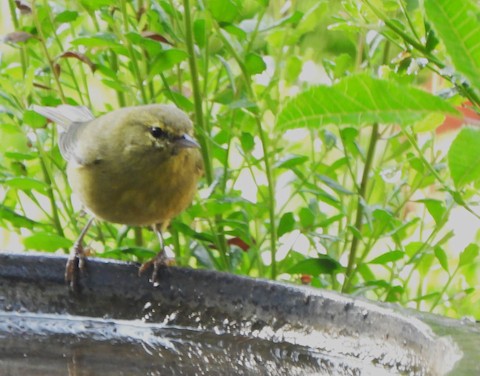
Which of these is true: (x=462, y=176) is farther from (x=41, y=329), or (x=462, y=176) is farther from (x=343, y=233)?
(x=343, y=233)

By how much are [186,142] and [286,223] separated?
422 mm

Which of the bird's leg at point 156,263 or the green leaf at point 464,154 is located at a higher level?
the green leaf at point 464,154

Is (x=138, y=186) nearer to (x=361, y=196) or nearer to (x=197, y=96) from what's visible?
(x=197, y=96)

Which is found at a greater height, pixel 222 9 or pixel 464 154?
pixel 464 154

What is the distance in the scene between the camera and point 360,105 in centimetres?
90

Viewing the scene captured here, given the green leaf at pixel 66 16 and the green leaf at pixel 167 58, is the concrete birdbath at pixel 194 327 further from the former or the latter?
the green leaf at pixel 66 16

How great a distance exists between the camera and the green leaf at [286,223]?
2793mm

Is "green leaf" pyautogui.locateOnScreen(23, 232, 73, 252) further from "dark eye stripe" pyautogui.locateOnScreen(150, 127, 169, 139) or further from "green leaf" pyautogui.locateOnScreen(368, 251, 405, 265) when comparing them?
"green leaf" pyautogui.locateOnScreen(368, 251, 405, 265)

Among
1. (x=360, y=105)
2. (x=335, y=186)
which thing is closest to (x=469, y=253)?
(x=335, y=186)

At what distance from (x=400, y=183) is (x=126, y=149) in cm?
92

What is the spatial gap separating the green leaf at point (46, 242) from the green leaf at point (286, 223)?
2.08ft

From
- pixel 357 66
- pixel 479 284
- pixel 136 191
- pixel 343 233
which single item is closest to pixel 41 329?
pixel 136 191

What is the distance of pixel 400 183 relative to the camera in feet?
9.84

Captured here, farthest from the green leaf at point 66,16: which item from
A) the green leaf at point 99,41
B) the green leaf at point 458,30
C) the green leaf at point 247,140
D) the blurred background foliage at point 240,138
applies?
Result: the green leaf at point 458,30
